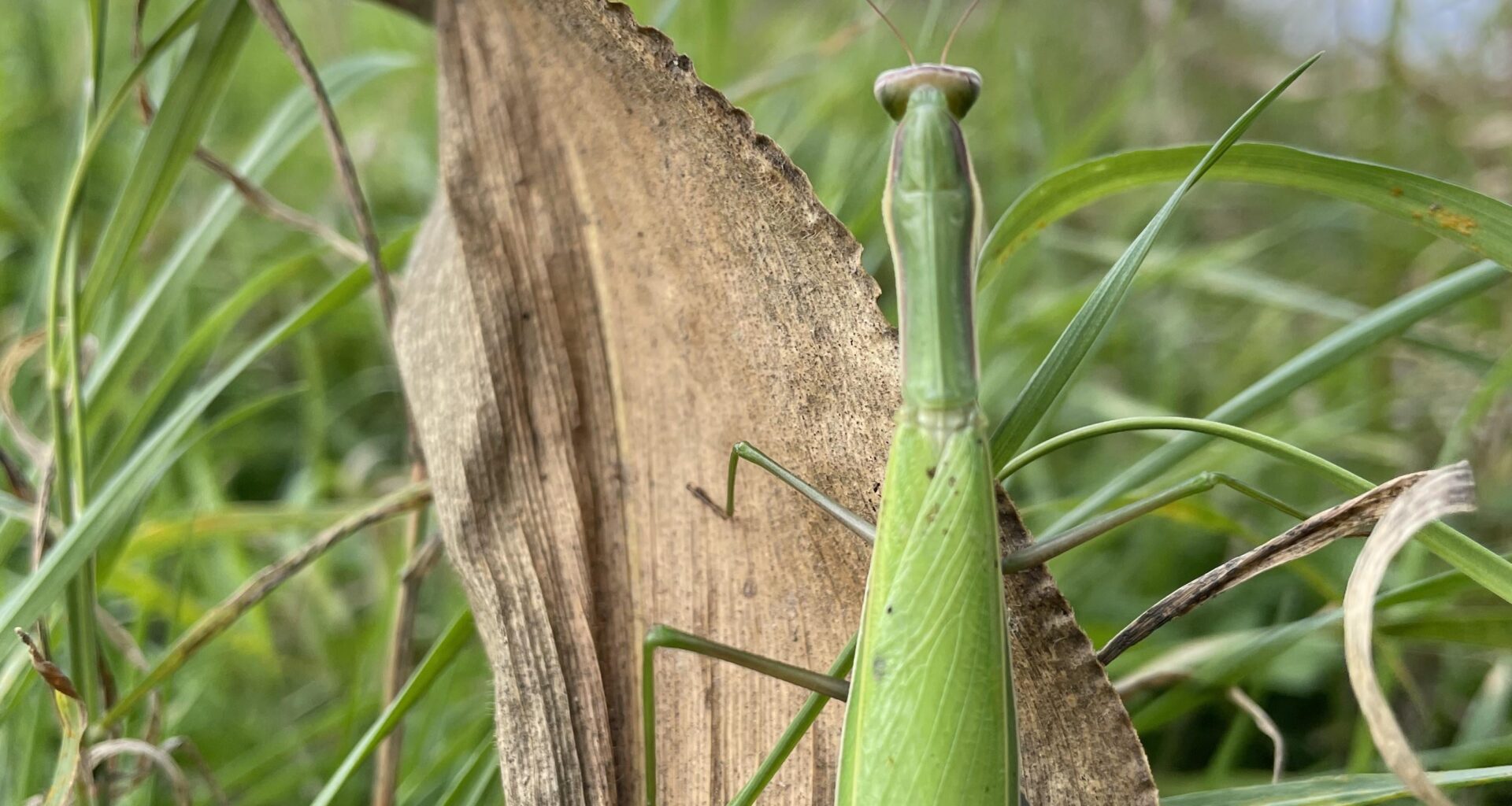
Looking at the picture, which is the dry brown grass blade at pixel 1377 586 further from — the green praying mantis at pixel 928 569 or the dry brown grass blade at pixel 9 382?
the dry brown grass blade at pixel 9 382

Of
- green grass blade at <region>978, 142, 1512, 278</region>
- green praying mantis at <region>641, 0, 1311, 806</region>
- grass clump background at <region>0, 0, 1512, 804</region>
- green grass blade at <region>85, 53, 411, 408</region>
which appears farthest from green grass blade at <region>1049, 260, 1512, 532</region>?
green grass blade at <region>85, 53, 411, 408</region>

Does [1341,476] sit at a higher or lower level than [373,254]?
lower

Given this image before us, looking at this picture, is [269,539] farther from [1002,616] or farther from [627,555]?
[1002,616]

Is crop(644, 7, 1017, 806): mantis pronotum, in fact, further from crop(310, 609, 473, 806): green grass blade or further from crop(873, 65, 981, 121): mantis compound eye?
crop(310, 609, 473, 806): green grass blade

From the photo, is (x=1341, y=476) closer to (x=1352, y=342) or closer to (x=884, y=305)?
(x=1352, y=342)

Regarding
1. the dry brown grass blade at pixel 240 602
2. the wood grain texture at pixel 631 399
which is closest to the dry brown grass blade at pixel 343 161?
the wood grain texture at pixel 631 399

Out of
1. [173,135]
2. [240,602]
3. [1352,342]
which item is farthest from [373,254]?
[1352,342]
